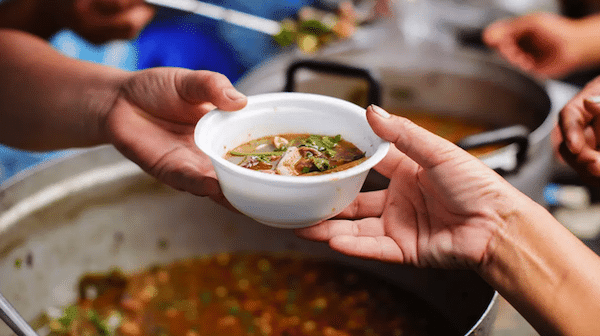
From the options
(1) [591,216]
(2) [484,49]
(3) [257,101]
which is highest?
(3) [257,101]

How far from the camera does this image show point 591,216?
263 cm

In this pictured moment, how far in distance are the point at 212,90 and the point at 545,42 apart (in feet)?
9.15

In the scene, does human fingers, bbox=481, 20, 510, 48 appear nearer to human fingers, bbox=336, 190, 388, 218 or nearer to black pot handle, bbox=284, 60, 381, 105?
black pot handle, bbox=284, 60, 381, 105

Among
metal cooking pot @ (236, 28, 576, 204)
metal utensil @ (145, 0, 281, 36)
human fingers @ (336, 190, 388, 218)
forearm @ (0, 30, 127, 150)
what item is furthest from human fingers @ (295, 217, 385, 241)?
metal utensil @ (145, 0, 281, 36)

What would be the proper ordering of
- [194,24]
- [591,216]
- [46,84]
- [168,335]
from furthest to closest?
[194,24] < [591,216] < [46,84] < [168,335]

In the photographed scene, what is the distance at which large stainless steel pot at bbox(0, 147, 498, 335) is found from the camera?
1.35 meters

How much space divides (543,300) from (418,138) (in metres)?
0.45

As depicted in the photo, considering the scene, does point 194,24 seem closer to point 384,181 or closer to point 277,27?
point 277,27

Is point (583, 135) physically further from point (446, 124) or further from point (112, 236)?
point (112, 236)

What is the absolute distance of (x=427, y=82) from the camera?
2.67 metres

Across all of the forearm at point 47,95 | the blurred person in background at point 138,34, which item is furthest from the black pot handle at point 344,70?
the blurred person in background at point 138,34

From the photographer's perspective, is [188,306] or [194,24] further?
[194,24]

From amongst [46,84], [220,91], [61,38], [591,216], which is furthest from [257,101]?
[591,216]

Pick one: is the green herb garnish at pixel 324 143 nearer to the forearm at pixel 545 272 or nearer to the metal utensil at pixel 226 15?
the forearm at pixel 545 272
